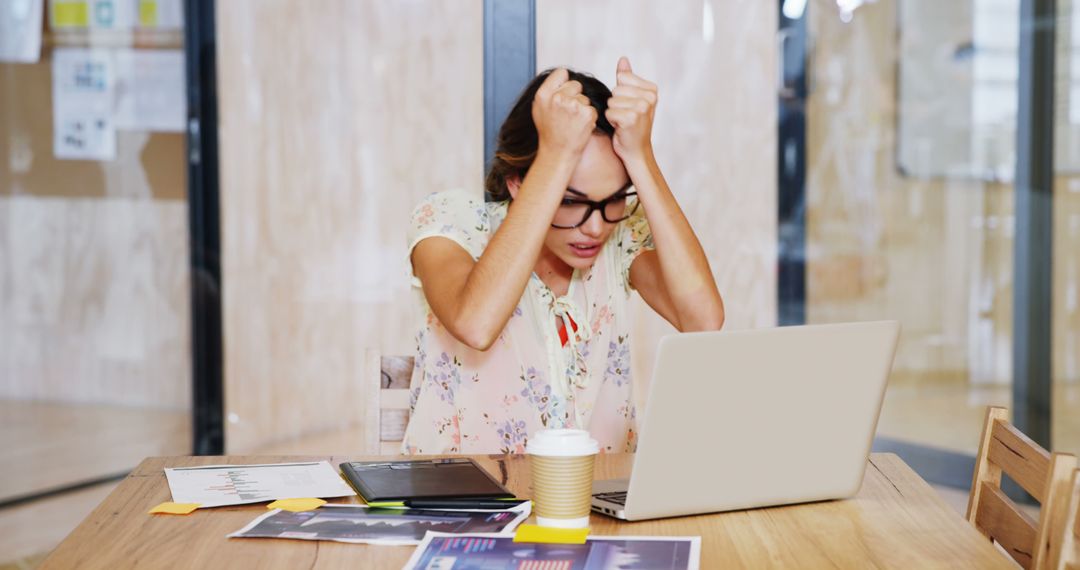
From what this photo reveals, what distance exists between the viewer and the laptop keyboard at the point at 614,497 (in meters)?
1.23

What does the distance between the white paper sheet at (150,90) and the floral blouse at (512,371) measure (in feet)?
6.14

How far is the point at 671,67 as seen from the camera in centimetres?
320

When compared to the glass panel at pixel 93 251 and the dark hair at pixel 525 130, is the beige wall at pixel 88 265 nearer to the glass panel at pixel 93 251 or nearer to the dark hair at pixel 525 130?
the glass panel at pixel 93 251

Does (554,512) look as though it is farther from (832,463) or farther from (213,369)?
(213,369)

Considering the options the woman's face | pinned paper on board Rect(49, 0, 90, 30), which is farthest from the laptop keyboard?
pinned paper on board Rect(49, 0, 90, 30)

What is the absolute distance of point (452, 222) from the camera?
1.79 meters

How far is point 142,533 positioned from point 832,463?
2.44 ft

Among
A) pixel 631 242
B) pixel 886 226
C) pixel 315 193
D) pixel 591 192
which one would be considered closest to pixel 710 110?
pixel 886 226

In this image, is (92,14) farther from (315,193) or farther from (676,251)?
(676,251)

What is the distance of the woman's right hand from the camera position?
1.66 m

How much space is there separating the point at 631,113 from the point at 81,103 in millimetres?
2268

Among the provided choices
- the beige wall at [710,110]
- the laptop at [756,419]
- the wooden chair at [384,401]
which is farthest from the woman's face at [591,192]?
the beige wall at [710,110]

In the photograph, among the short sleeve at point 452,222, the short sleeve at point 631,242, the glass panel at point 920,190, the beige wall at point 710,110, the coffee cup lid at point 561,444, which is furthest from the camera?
the glass panel at point 920,190

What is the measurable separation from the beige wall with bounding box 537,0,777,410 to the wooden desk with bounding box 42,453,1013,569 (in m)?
1.91
